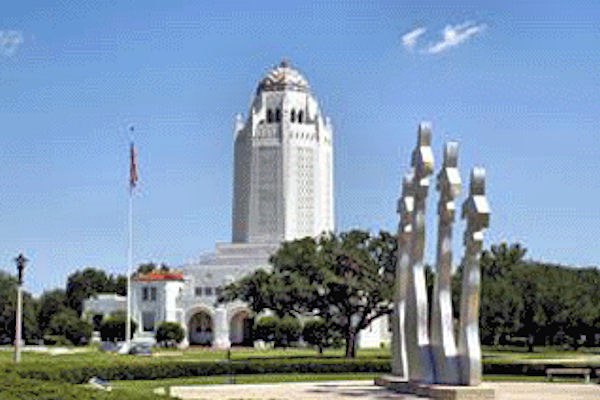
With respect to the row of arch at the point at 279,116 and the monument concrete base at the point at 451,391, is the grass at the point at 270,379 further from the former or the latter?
the row of arch at the point at 279,116

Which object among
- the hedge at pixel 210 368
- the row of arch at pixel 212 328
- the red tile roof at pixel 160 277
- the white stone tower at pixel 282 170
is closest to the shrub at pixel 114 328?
the red tile roof at pixel 160 277

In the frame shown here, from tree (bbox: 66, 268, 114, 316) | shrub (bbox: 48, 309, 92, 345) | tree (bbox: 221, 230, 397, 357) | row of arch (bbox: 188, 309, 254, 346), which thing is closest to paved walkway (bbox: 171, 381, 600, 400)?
tree (bbox: 221, 230, 397, 357)

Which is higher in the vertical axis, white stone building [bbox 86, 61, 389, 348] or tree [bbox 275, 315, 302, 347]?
white stone building [bbox 86, 61, 389, 348]

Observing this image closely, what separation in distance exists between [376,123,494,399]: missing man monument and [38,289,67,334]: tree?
90594 millimetres

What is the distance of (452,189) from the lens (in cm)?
3206

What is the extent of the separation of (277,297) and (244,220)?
58641 mm

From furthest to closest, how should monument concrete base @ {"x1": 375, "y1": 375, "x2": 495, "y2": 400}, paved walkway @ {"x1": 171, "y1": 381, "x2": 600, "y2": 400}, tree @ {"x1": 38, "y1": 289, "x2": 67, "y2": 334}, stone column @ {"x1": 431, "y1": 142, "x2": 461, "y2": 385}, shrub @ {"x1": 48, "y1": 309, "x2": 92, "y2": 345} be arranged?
tree @ {"x1": 38, "y1": 289, "x2": 67, "y2": 334}, shrub @ {"x1": 48, "y1": 309, "x2": 92, "y2": 345}, paved walkway @ {"x1": 171, "y1": 381, "x2": 600, "y2": 400}, stone column @ {"x1": 431, "y1": 142, "x2": 461, "y2": 385}, monument concrete base @ {"x1": 375, "y1": 375, "x2": 495, "y2": 400}

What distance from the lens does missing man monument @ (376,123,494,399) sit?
99.7 feet

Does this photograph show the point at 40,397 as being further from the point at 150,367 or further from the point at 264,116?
the point at 264,116

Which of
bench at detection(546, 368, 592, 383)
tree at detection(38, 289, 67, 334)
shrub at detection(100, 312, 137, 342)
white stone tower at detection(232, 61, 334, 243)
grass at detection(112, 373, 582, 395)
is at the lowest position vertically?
grass at detection(112, 373, 582, 395)

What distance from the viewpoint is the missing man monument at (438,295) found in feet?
99.7

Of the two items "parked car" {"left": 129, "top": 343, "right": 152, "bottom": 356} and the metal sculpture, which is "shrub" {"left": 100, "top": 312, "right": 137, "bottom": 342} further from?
the metal sculpture

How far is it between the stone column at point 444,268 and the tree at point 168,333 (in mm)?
73785

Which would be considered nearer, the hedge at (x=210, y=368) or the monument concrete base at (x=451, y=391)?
the monument concrete base at (x=451, y=391)
